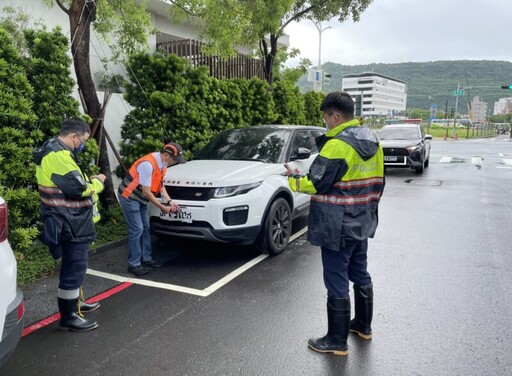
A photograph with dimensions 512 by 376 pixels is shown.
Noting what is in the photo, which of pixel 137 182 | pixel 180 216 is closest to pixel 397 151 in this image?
pixel 180 216

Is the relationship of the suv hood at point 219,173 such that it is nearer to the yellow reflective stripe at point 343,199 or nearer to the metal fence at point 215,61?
the yellow reflective stripe at point 343,199

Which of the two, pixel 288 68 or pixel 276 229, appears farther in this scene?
pixel 288 68

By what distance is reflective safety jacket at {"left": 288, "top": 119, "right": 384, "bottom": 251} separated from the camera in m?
3.07

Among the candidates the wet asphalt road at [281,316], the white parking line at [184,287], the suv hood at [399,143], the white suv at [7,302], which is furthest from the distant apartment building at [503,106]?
the white suv at [7,302]

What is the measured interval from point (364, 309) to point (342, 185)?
1.09 metres

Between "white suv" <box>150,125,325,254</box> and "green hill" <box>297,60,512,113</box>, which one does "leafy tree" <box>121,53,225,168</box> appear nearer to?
"white suv" <box>150,125,325,254</box>

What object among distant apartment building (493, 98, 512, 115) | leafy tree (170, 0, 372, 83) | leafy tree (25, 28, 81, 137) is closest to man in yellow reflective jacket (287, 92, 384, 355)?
leafy tree (25, 28, 81, 137)

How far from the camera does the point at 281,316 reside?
12.8ft

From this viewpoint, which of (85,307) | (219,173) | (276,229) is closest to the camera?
(85,307)

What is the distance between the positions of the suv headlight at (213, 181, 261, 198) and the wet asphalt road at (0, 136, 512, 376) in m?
0.90

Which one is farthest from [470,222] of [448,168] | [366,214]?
[448,168]

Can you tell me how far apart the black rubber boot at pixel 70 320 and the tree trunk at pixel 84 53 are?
3.58 m

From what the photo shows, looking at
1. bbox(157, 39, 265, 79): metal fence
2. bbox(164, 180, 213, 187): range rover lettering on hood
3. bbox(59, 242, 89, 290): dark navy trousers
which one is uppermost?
bbox(157, 39, 265, 79): metal fence

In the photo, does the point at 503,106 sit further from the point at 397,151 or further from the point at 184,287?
the point at 184,287
